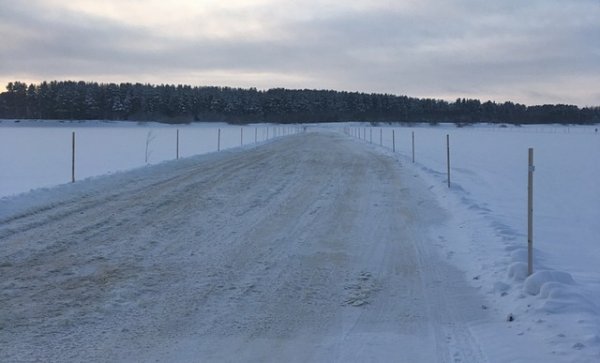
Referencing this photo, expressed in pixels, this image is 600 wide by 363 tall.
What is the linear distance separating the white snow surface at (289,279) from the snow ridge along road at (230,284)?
0.08 feet

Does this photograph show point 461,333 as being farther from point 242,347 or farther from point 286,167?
point 286,167

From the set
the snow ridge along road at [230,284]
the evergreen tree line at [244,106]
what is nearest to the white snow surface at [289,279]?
the snow ridge along road at [230,284]

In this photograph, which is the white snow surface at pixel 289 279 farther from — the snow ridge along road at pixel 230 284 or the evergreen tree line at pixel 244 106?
the evergreen tree line at pixel 244 106

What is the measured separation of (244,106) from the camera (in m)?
155

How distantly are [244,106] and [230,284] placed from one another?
149736 mm

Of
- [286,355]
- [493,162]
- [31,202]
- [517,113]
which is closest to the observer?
[286,355]

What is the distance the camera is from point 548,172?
82.3 feet

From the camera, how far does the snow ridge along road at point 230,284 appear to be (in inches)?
199

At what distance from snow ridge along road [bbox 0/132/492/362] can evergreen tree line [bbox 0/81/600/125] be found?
117266 mm

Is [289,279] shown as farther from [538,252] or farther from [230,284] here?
[538,252]

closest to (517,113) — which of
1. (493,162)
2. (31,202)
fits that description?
(493,162)

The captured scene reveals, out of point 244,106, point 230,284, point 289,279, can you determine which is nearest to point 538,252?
point 289,279

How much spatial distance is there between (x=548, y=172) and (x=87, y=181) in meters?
18.2

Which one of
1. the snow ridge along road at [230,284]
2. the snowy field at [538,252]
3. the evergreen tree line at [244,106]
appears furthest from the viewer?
the evergreen tree line at [244,106]
